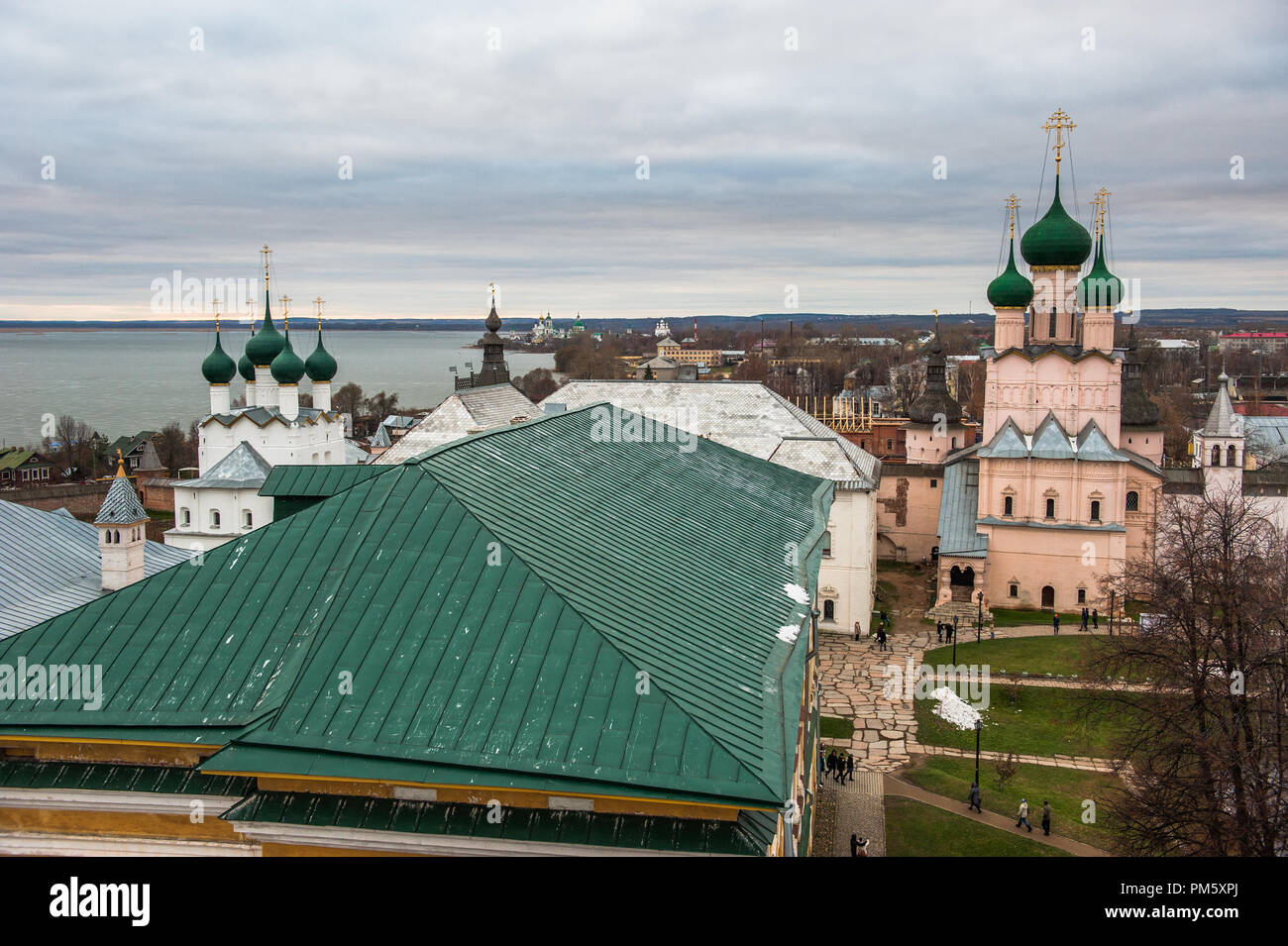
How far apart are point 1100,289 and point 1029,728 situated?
65.4 ft

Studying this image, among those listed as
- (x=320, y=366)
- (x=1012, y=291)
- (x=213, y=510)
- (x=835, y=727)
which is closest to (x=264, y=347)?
(x=320, y=366)

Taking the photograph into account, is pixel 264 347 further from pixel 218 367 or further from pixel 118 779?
pixel 118 779

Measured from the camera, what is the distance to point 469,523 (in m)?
11.3

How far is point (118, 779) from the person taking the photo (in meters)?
10.3

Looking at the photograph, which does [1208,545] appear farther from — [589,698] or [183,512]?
[183,512]

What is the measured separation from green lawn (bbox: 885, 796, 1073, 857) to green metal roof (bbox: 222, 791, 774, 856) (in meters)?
11.6

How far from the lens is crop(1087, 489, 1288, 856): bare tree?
541 inches

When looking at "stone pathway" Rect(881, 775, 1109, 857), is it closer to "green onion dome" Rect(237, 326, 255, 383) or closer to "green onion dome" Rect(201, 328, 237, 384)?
"green onion dome" Rect(237, 326, 255, 383)

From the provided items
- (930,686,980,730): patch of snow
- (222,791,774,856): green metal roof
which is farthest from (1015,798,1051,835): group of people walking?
(222,791,774,856): green metal roof

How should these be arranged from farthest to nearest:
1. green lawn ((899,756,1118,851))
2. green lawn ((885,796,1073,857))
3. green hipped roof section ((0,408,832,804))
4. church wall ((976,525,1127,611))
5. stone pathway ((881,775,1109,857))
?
1. church wall ((976,525,1127,611))
2. green lawn ((899,756,1118,851))
3. stone pathway ((881,775,1109,857))
4. green lawn ((885,796,1073,857))
5. green hipped roof section ((0,408,832,804))

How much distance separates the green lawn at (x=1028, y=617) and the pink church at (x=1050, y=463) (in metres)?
0.39
